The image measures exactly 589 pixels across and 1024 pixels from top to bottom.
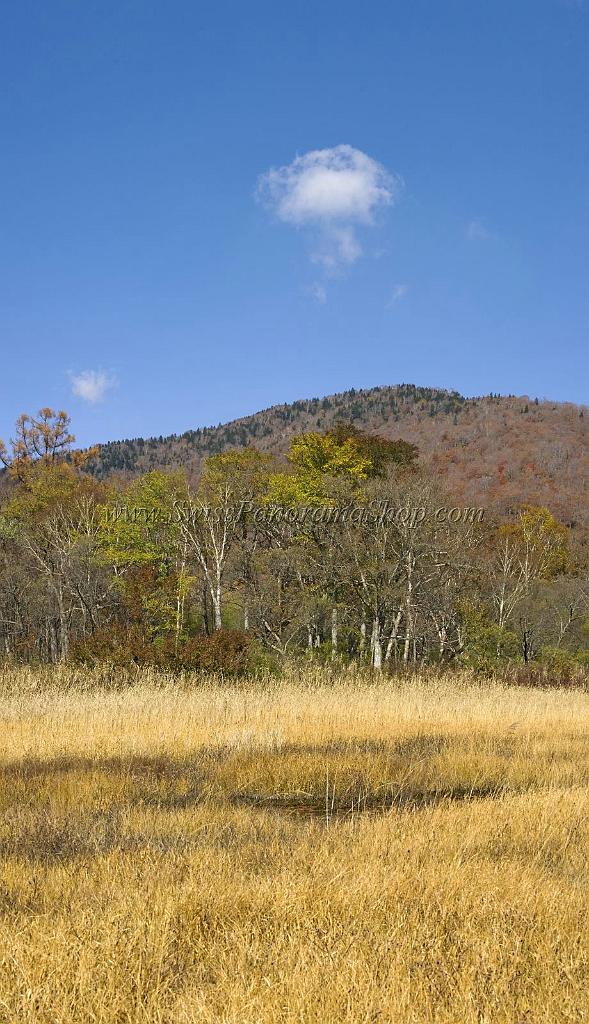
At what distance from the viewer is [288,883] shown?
4289 mm

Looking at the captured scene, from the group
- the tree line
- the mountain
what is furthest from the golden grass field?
the mountain

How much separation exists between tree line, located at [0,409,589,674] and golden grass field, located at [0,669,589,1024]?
449 inches

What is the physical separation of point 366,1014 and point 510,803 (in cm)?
408

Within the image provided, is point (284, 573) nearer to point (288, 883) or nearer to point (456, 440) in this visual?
point (288, 883)

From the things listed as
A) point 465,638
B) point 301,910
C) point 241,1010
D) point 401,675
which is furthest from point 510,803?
point 465,638

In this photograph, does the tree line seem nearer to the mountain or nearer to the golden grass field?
the golden grass field

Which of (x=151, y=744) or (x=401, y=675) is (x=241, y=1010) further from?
(x=401, y=675)

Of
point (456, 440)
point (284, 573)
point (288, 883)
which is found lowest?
point (288, 883)

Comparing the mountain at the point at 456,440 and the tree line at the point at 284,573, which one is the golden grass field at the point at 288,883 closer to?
the tree line at the point at 284,573

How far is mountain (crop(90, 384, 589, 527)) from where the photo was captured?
3826 inches

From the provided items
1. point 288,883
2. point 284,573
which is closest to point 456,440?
point 284,573

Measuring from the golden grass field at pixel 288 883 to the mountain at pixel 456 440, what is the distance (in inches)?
2257

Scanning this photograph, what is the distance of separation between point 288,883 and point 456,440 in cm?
12580

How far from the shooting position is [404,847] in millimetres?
5113
